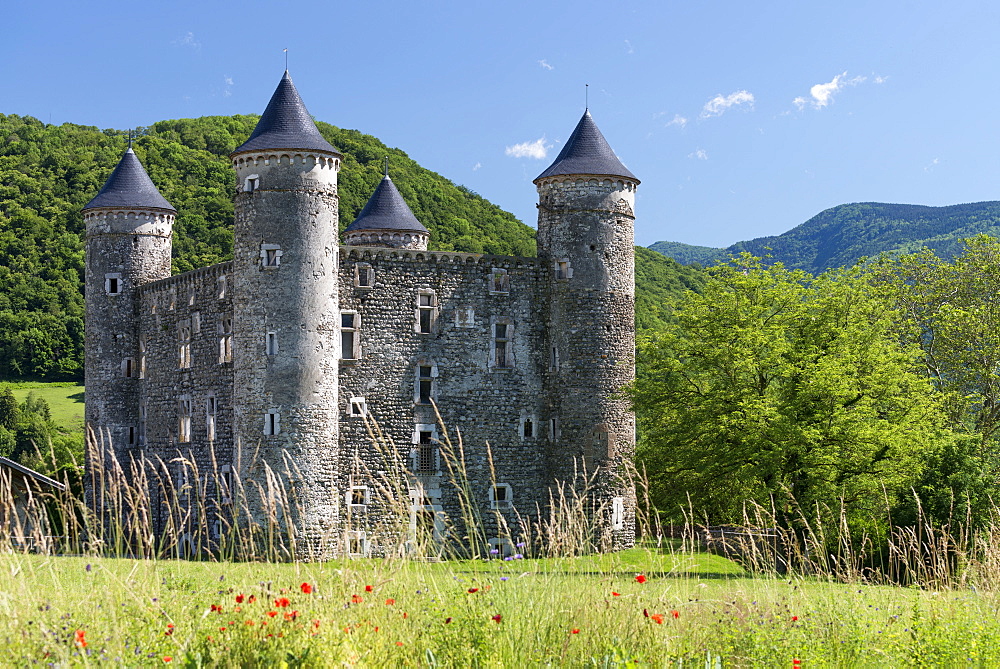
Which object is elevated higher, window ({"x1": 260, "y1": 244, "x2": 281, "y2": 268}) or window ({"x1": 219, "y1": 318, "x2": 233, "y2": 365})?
window ({"x1": 260, "y1": 244, "x2": 281, "y2": 268})

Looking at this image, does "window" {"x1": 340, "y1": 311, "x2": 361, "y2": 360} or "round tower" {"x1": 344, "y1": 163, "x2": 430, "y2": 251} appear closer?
"window" {"x1": 340, "y1": 311, "x2": 361, "y2": 360}

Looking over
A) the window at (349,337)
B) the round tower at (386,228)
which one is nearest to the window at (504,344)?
the window at (349,337)

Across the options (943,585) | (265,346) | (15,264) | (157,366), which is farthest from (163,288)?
(15,264)

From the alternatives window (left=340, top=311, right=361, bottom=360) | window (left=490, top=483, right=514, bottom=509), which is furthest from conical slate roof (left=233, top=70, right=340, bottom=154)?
window (left=490, top=483, right=514, bottom=509)

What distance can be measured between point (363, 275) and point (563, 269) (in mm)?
5887

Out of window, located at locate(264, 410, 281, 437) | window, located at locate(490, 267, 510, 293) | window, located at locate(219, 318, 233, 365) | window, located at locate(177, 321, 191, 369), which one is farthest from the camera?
window, located at locate(177, 321, 191, 369)

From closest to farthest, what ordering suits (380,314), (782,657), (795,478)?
(782,657), (795,478), (380,314)

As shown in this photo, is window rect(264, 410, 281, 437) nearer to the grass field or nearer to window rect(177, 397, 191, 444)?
window rect(177, 397, 191, 444)

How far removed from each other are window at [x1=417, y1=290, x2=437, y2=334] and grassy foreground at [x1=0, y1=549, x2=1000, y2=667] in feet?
75.2

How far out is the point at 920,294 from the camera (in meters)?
44.2

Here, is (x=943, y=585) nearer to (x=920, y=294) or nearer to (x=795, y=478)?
(x=795, y=478)

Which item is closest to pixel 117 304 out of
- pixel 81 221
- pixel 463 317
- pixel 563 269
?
pixel 463 317

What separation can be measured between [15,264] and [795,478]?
62.5 m

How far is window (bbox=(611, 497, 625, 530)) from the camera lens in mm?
33969
